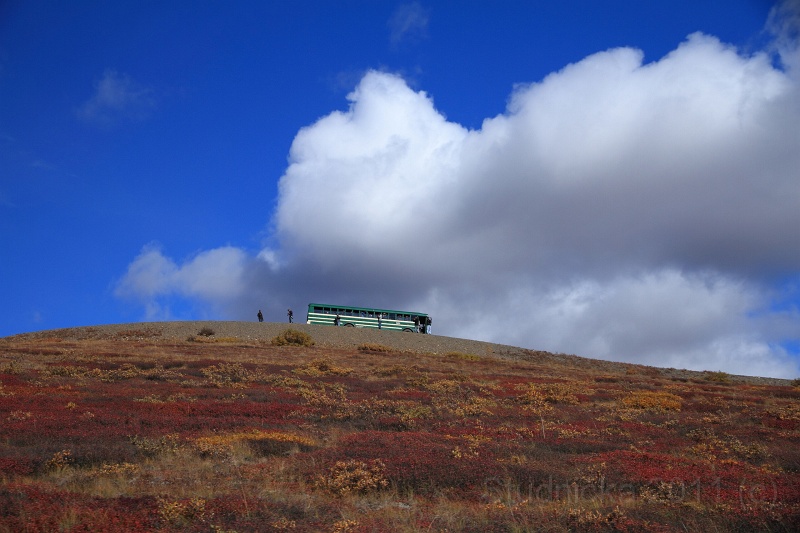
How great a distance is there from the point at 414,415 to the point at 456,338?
155 ft

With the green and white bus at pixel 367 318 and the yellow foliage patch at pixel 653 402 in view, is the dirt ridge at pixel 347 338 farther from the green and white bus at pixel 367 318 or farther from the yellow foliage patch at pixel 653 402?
the yellow foliage patch at pixel 653 402

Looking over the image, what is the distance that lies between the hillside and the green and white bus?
124 feet

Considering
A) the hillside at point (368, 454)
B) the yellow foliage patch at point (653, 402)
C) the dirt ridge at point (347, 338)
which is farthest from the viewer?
the dirt ridge at point (347, 338)

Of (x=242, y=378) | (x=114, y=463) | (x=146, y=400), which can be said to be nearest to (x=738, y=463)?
(x=114, y=463)

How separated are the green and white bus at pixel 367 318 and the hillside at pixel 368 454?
37663 mm

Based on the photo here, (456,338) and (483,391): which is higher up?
(456,338)

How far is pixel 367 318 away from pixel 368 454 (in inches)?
2285

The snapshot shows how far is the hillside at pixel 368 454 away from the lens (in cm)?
893

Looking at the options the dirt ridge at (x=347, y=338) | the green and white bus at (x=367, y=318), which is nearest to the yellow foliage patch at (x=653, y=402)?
the dirt ridge at (x=347, y=338)

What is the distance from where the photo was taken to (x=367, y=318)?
7131cm

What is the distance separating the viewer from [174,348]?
139ft

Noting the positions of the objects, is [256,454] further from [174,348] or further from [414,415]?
[174,348]

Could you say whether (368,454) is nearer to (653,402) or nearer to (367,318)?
(653,402)

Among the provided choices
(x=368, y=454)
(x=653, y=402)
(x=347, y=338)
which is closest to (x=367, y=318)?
(x=347, y=338)
